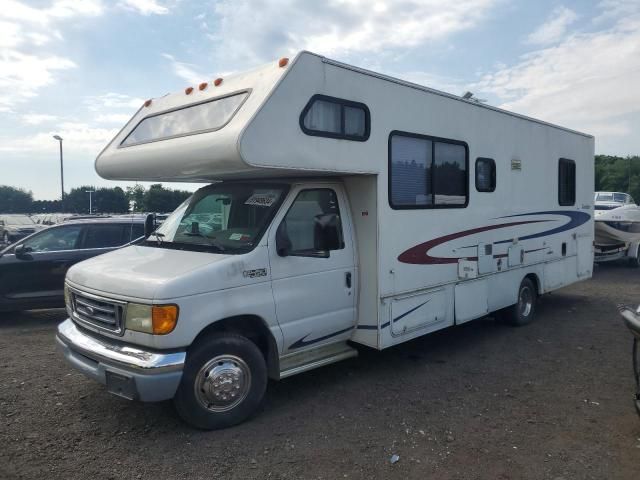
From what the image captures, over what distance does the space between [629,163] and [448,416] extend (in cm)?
7139

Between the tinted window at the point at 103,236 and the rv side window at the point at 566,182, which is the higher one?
the rv side window at the point at 566,182

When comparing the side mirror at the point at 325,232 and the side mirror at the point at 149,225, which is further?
the side mirror at the point at 149,225

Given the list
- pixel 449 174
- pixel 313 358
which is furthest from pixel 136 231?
pixel 449 174

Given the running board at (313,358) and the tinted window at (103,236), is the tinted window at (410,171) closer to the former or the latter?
the running board at (313,358)

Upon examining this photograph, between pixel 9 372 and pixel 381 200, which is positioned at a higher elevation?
pixel 381 200

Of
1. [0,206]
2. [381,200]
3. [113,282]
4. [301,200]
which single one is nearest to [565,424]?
[381,200]

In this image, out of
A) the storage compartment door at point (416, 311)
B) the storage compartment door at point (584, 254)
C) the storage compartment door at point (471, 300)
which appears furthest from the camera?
the storage compartment door at point (584, 254)

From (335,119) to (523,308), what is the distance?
4.91 meters

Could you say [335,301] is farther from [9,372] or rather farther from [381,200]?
[9,372]

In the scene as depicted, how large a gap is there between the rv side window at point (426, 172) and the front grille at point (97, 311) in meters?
2.93

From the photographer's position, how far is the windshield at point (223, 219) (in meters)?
4.72

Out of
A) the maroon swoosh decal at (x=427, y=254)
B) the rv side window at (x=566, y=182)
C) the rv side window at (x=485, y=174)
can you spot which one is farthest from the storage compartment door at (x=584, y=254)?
the maroon swoosh decal at (x=427, y=254)

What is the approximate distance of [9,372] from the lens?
5871mm

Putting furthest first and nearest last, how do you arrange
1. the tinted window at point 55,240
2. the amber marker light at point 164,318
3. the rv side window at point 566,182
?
the rv side window at point 566,182
the tinted window at point 55,240
the amber marker light at point 164,318
